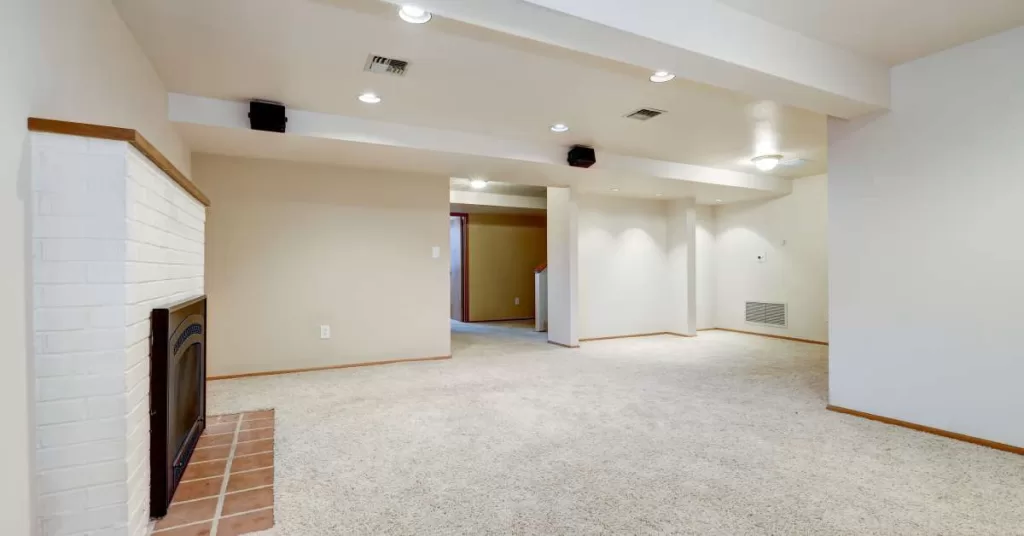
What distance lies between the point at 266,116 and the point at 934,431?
4.62 m

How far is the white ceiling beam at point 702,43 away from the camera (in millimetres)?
1890

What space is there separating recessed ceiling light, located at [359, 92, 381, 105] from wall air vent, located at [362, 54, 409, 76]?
0.38 m

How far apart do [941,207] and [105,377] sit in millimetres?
4027

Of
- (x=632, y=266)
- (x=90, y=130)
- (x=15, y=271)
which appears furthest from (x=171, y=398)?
(x=632, y=266)

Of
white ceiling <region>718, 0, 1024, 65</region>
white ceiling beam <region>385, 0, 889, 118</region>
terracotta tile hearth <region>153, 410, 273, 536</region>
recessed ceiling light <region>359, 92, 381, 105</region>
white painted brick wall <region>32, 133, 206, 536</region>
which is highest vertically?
white ceiling <region>718, 0, 1024, 65</region>

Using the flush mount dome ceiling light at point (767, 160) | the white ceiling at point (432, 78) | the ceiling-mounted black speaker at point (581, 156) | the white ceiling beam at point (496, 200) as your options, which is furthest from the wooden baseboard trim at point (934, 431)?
the white ceiling beam at point (496, 200)

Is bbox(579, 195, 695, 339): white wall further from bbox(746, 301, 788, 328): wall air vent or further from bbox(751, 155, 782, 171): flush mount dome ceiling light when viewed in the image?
bbox(751, 155, 782, 171): flush mount dome ceiling light

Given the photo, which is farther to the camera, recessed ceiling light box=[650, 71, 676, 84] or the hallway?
the hallway

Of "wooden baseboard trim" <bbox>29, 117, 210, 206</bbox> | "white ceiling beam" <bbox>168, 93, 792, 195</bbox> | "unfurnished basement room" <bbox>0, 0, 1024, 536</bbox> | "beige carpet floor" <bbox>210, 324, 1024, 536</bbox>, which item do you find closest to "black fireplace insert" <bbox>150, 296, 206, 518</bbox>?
"unfurnished basement room" <bbox>0, 0, 1024, 536</bbox>

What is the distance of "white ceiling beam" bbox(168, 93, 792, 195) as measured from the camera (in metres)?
3.20

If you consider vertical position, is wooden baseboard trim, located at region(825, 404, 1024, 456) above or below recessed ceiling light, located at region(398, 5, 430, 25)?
below

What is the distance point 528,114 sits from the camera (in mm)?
3602

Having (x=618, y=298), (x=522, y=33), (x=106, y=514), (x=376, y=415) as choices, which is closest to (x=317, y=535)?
(x=106, y=514)

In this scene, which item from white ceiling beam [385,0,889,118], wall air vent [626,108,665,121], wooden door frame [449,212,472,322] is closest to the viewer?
white ceiling beam [385,0,889,118]
